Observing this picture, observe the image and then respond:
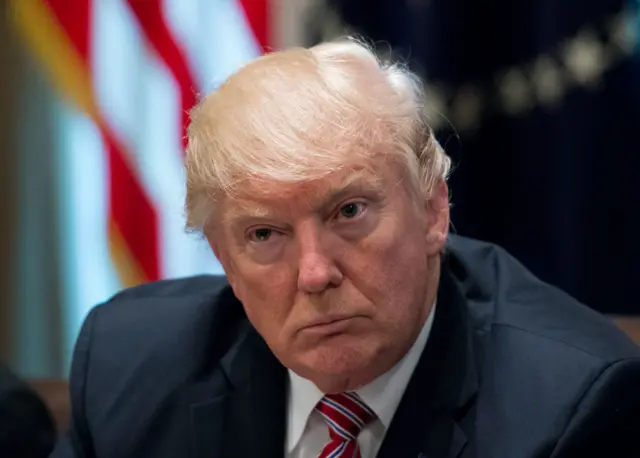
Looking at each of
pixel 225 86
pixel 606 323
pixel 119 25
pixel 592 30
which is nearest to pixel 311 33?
pixel 119 25

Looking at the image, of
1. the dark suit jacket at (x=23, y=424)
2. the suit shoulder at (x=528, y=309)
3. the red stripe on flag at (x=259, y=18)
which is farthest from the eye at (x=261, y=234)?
the red stripe on flag at (x=259, y=18)

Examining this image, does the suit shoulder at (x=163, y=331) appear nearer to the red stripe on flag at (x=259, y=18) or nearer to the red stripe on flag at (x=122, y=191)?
the red stripe on flag at (x=122, y=191)

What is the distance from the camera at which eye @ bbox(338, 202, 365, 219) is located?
1.19m

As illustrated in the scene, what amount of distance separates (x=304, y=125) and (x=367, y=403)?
41 centimetres

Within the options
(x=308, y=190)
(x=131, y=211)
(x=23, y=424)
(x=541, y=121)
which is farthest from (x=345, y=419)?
(x=131, y=211)

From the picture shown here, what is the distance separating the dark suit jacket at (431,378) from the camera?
1.21m

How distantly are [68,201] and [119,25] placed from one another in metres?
0.44

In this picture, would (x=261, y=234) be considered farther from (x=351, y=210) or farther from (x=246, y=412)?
(x=246, y=412)

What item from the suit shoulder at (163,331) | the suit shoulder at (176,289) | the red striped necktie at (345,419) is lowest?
the red striped necktie at (345,419)

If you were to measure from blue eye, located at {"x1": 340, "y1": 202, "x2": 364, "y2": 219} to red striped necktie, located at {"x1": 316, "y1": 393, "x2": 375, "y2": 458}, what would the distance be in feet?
0.94

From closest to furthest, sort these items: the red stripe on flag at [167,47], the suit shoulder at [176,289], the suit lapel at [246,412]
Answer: the suit lapel at [246,412], the suit shoulder at [176,289], the red stripe on flag at [167,47]

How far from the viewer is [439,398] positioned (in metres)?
1.32

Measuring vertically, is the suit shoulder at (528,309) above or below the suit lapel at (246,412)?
above

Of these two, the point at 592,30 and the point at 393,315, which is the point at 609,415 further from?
Answer: the point at 592,30
